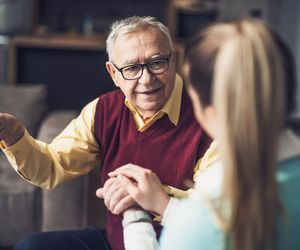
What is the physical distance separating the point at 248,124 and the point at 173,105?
72 centimetres

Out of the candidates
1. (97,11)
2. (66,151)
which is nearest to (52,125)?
(66,151)

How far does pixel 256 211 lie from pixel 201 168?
63cm

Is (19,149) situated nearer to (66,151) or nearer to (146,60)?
(66,151)

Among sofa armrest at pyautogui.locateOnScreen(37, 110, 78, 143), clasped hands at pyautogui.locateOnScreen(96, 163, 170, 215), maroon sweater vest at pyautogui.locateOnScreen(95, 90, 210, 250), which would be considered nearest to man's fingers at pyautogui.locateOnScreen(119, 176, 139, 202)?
clasped hands at pyautogui.locateOnScreen(96, 163, 170, 215)

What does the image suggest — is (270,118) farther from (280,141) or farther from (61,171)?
(61,171)

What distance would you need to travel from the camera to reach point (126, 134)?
1740 mm

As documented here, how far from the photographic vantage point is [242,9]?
5.81 metres

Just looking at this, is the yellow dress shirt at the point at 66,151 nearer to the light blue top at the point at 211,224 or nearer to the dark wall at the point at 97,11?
the light blue top at the point at 211,224

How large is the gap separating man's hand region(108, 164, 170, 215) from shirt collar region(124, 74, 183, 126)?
0.40 meters

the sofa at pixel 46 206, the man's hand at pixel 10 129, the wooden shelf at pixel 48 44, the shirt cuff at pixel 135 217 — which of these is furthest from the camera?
the wooden shelf at pixel 48 44

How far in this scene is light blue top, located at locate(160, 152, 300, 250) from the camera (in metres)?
1.03

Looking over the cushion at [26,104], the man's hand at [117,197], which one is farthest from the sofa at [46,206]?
the man's hand at [117,197]

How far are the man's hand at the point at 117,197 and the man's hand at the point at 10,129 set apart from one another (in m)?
0.37

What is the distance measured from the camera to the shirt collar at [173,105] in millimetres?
1708
